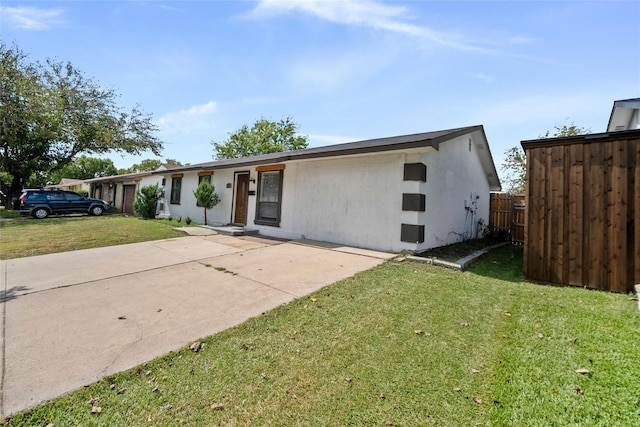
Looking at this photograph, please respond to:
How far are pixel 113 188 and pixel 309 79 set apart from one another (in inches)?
859

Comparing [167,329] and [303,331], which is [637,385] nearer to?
[303,331]

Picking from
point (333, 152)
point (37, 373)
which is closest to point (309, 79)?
point (333, 152)

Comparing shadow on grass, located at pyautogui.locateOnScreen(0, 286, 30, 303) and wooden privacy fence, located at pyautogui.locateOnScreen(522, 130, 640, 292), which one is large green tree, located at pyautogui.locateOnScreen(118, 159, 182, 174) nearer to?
shadow on grass, located at pyautogui.locateOnScreen(0, 286, 30, 303)

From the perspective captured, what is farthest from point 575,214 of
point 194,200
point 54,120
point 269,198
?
point 54,120

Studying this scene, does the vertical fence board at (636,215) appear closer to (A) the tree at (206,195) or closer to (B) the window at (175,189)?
(A) the tree at (206,195)

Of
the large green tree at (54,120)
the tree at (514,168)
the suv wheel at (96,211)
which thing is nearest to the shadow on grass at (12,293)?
the suv wheel at (96,211)

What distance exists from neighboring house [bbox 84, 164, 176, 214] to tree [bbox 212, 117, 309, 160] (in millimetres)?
14298

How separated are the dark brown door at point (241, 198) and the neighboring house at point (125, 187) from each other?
27.5 ft

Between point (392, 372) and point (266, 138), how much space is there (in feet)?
111

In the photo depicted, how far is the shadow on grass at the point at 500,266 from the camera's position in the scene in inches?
208

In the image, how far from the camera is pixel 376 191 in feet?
23.7

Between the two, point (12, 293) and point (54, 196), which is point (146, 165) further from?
point (12, 293)

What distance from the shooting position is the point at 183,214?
1477 centimetres

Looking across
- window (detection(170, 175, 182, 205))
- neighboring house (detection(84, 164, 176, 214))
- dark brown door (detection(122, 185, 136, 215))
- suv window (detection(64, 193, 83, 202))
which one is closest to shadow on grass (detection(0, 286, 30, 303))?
window (detection(170, 175, 182, 205))
